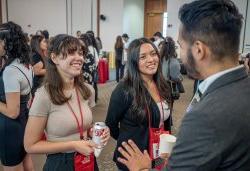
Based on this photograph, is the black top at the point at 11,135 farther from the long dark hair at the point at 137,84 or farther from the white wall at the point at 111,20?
the white wall at the point at 111,20

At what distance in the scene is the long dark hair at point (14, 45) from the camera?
2.01m

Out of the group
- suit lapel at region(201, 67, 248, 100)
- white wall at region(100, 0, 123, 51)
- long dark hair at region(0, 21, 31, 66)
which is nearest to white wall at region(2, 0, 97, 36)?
white wall at region(100, 0, 123, 51)

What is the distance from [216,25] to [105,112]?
4.45 metres

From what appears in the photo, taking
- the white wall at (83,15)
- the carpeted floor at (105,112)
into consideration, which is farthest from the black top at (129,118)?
the white wall at (83,15)

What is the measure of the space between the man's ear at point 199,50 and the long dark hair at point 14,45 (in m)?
1.44

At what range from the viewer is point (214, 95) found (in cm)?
85

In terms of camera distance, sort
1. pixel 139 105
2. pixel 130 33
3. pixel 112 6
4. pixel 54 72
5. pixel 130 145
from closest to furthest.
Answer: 1. pixel 130 145
2. pixel 54 72
3. pixel 139 105
4. pixel 112 6
5. pixel 130 33

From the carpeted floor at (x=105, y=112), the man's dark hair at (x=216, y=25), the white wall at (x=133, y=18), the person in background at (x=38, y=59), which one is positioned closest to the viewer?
the man's dark hair at (x=216, y=25)

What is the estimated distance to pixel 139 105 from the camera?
1867 millimetres

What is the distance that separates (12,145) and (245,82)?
1.64 meters

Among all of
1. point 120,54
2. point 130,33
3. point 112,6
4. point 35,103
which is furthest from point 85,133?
point 130,33

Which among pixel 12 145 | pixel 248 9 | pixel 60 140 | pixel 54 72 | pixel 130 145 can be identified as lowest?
pixel 12 145

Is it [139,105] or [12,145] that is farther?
[12,145]

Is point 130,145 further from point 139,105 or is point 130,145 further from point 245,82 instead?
point 139,105
